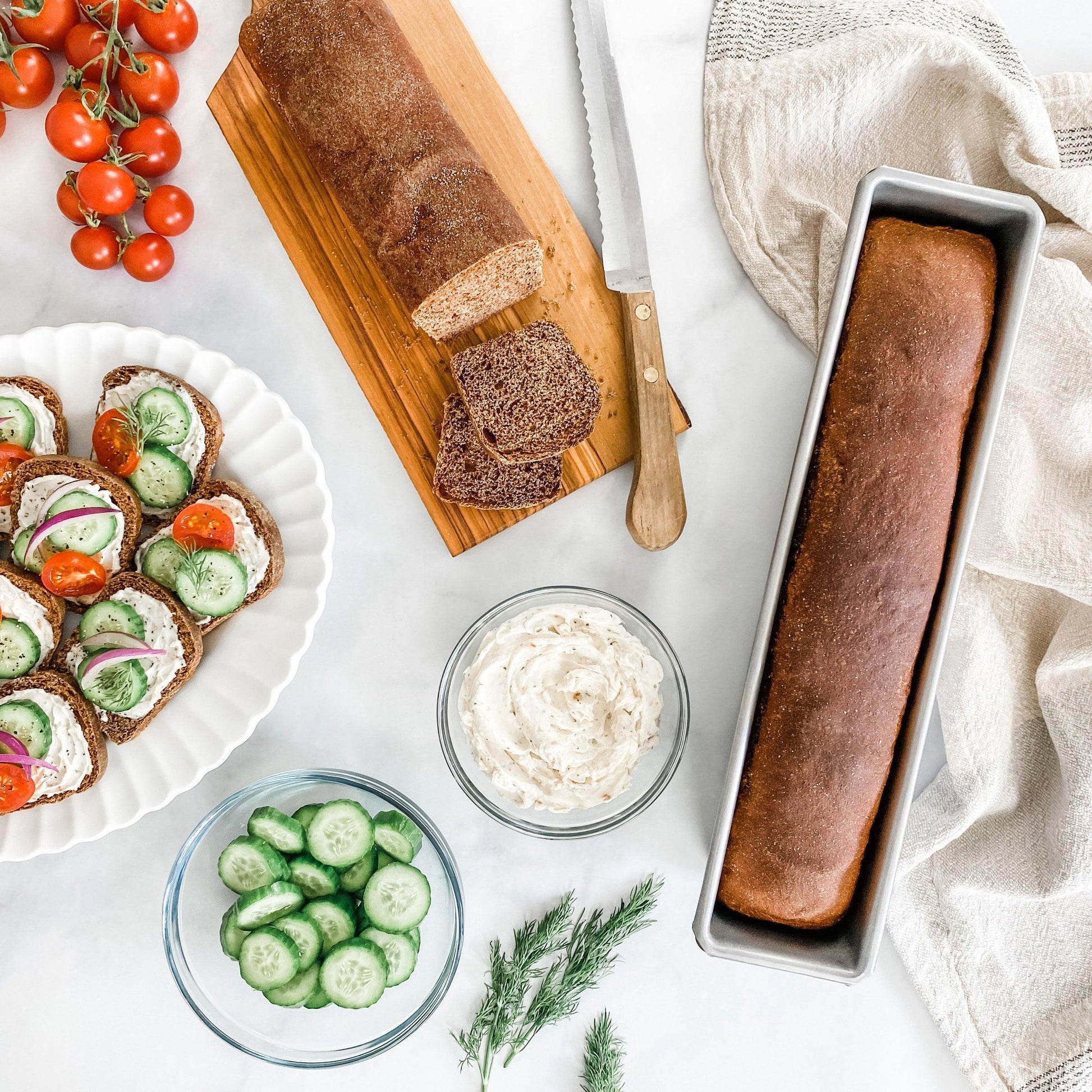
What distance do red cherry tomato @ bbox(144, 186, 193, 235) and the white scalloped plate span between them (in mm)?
337

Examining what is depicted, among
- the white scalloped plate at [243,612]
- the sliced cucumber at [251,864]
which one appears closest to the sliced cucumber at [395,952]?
the sliced cucumber at [251,864]

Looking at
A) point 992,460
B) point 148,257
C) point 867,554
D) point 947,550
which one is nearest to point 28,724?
point 148,257

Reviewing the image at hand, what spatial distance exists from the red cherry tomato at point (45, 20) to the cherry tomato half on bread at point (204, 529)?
1.36 meters

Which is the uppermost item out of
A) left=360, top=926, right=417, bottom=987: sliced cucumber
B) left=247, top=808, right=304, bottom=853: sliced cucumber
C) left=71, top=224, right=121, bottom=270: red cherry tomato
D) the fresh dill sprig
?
left=71, top=224, right=121, bottom=270: red cherry tomato

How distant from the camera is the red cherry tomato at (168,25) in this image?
7.42 feet

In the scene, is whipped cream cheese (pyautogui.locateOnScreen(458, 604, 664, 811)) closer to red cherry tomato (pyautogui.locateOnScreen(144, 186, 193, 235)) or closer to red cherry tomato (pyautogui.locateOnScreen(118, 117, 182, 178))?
red cherry tomato (pyautogui.locateOnScreen(144, 186, 193, 235))

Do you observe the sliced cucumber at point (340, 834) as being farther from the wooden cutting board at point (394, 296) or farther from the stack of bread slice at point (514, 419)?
the stack of bread slice at point (514, 419)

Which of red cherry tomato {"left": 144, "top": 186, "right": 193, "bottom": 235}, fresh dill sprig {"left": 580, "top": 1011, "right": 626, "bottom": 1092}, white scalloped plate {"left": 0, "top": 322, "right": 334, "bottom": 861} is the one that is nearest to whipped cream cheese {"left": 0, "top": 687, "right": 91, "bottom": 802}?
white scalloped plate {"left": 0, "top": 322, "right": 334, "bottom": 861}

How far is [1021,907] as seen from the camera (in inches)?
92.2

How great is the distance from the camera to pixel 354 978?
6.64 ft

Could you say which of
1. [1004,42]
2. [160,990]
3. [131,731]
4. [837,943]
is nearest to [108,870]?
[160,990]

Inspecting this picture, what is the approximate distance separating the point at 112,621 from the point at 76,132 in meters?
1.29

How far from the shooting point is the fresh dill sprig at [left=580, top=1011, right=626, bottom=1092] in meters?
2.35

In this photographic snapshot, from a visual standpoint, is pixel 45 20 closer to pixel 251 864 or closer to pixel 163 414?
pixel 163 414
